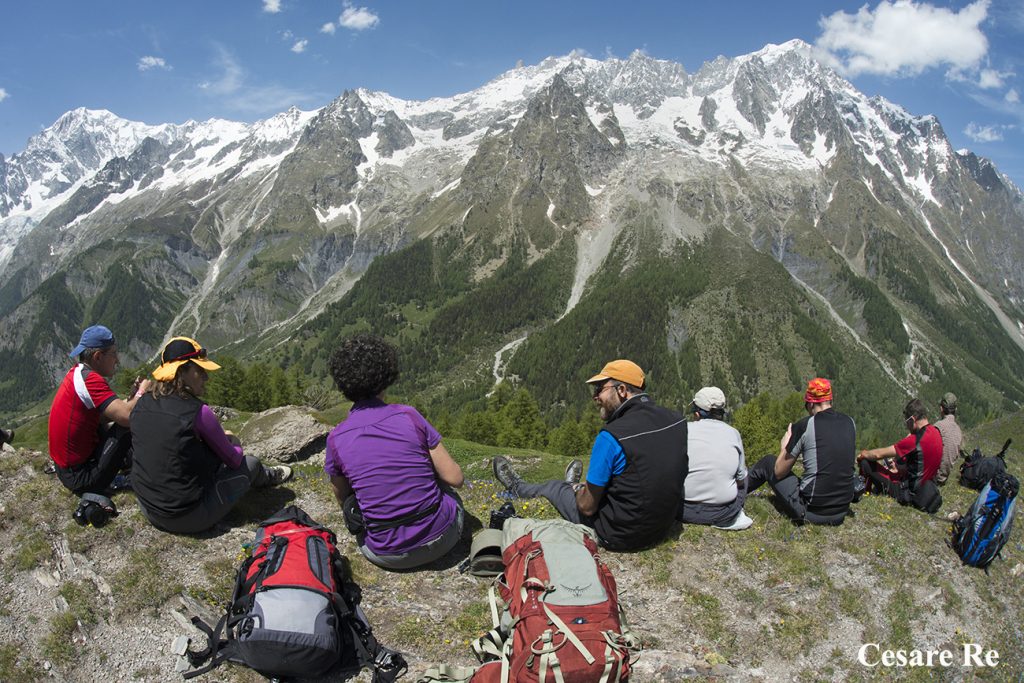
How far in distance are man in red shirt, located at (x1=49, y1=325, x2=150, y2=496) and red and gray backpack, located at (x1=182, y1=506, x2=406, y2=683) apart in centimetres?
447

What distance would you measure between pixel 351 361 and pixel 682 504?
755 cm

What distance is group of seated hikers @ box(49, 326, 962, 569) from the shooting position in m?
8.27

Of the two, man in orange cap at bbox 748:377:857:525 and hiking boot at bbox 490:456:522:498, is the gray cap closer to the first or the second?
man in orange cap at bbox 748:377:857:525

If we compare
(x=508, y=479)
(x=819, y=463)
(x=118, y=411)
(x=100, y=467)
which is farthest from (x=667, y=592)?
(x=100, y=467)

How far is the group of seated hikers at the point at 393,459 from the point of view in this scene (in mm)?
8273

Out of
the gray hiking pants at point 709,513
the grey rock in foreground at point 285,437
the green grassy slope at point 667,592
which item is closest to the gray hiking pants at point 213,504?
the green grassy slope at point 667,592

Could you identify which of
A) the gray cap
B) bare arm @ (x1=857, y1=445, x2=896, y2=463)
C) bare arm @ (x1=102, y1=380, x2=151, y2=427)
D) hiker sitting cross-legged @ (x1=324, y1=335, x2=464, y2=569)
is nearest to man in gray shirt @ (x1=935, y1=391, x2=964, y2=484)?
bare arm @ (x1=857, y1=445, x2=896, y2=463)

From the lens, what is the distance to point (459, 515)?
9.26 meters

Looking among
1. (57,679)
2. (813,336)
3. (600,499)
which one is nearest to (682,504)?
(600,499)

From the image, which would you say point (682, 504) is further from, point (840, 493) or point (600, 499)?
point (840, 493)

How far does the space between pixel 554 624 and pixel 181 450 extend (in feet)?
21.4

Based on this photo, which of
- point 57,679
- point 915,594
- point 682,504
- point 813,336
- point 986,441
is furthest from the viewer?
point 813,336

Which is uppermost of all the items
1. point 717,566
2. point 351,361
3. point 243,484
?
point 351,361

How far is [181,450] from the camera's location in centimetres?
836
